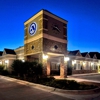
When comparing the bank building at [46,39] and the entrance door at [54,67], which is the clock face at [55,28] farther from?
the entrance door at [54,67]

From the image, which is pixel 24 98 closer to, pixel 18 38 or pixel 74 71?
pixel 74 71

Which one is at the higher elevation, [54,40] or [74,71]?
[54,40]

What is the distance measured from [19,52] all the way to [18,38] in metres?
31.9

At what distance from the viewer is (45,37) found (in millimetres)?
16859

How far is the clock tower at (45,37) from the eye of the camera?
16734 millimetres

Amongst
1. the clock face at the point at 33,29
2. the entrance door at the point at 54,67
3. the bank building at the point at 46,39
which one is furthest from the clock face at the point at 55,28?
the entrance door at the point at 54,67

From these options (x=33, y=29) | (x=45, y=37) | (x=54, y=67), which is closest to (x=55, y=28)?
(x=45, y=37)

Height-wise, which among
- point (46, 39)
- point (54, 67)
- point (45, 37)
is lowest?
point (54, 67)

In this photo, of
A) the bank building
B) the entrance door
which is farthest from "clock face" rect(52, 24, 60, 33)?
the entrance door

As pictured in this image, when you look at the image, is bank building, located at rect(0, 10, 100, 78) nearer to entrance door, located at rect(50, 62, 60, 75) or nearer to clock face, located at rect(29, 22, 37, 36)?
clock face, located at rect(29, 22, 37, 36)

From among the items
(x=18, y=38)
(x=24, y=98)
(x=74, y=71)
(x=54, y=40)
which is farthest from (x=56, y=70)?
(x=18, y=38)

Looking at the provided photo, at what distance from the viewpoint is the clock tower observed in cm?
1673

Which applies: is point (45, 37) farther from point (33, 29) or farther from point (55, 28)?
point (33, 29)

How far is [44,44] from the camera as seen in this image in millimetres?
16656
